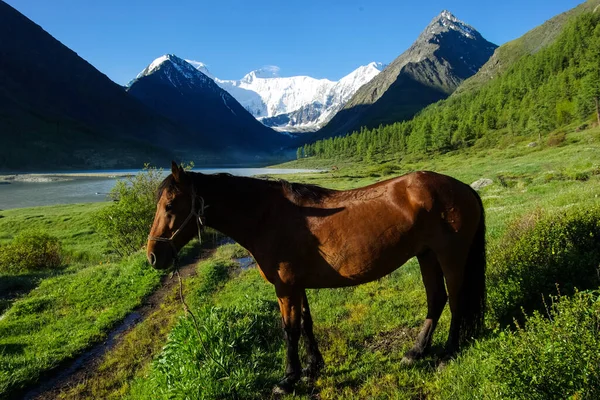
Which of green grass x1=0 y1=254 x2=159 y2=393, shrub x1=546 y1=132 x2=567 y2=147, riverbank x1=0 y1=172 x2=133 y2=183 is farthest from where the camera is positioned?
riverbank x1=0 y1=172 x2=133 y2=183

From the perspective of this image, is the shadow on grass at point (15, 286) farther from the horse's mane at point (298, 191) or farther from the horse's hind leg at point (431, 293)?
the horse's hind leg at point (431, 293)

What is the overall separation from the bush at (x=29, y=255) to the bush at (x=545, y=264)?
24312 mm

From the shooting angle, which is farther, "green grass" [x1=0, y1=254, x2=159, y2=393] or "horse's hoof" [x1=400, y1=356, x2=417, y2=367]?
"green grass" [x1=0, y1=254, x2=159, y2=393]

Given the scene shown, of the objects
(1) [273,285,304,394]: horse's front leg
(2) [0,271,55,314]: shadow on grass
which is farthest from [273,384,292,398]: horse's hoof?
(2) [0,271,55,314]: shadow on grass

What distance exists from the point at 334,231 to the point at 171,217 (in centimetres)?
235

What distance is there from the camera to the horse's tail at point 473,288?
5090mm

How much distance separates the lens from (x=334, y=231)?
476cm

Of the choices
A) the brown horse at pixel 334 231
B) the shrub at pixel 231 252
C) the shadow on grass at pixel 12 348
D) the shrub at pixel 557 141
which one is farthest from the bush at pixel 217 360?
the shrub at pixel 557 141

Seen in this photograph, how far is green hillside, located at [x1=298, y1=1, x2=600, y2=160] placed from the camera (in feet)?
250

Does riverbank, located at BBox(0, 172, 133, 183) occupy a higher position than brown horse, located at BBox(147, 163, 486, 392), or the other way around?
riverbank, located at BBox(0, 172, 133, 183)

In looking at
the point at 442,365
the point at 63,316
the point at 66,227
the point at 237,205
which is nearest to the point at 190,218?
the point at 237,205

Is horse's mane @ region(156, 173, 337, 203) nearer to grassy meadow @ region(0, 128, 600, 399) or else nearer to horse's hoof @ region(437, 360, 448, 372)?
grassy meadow @ region(0, 128, 600, 399)

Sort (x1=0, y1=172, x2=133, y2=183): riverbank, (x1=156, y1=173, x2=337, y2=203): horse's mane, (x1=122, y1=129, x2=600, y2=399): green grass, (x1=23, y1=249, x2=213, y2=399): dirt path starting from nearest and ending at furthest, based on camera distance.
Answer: (x1=122, y1=129, x2=600, y2=399): green grass → (x1=156, y1=173, x2=337, y2=203): horse's mane → (x1=23, y1=249, x2=213, y2=399): dirt path → (x1=0, y1=172, x2=133, y2=183): riverbank

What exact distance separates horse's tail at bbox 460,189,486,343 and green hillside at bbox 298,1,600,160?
79.1 metres
